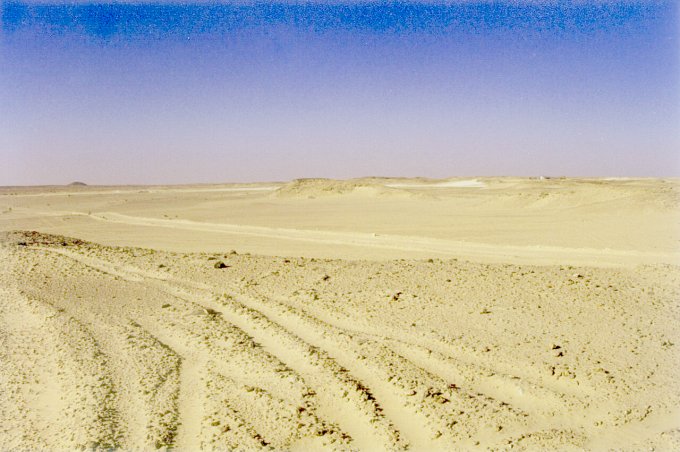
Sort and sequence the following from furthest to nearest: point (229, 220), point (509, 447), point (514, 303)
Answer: point (229, 220)
point (514, 303)
point (509, 447)

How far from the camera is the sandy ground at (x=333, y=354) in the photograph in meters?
4.50

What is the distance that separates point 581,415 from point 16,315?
692 centimetres

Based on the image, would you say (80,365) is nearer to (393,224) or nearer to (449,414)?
(449,414)

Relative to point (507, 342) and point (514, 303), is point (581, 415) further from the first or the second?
point (514, 303)

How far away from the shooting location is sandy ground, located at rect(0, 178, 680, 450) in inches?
177

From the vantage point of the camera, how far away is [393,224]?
23359 millimetres

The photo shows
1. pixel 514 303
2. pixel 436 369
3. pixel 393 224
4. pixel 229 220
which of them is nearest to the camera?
pixel 436 369

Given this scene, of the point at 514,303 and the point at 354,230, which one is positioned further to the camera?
the point at 354,230

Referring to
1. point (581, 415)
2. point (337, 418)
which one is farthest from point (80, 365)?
point (581, 415)

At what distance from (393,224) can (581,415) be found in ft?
61.4

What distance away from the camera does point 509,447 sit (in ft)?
13.9

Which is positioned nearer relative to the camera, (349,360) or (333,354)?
(349,360)

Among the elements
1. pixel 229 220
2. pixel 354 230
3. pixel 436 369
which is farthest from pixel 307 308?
pixel 229 220

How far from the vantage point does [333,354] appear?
19.9ft
